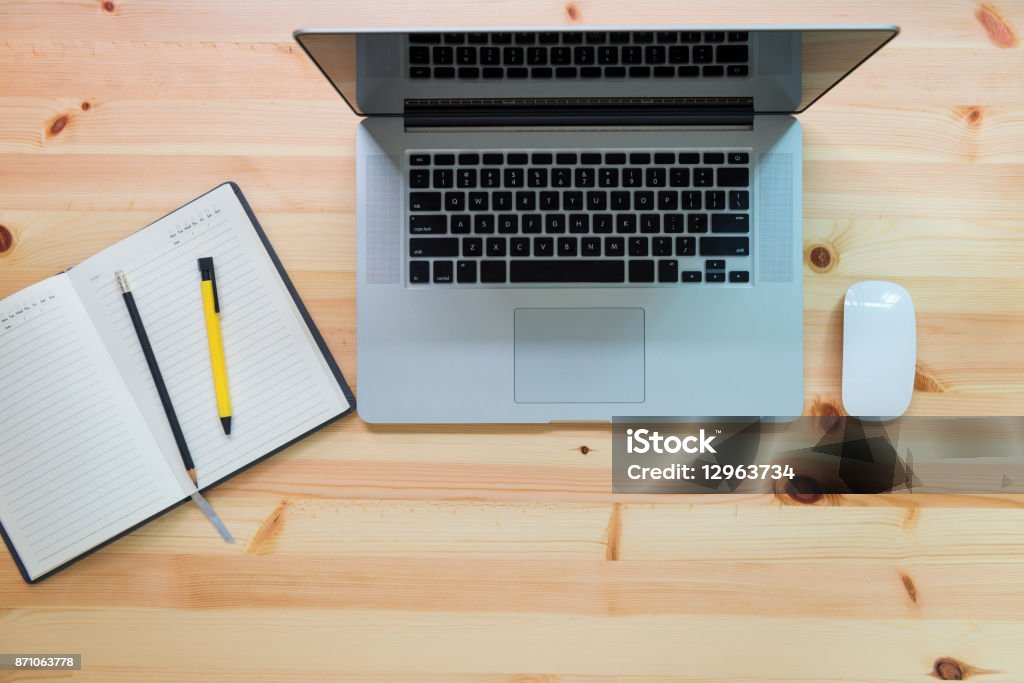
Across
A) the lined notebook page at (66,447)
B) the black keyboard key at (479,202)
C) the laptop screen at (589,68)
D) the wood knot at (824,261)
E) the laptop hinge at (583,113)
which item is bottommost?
the lined notebook page at (66,447)

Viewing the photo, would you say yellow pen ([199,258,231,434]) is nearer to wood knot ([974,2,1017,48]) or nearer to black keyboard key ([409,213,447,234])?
black keyboard key ([409,213,447,234])

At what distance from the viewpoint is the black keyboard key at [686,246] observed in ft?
2.41

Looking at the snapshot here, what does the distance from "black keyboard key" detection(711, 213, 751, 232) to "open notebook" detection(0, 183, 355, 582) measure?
46 centimetres

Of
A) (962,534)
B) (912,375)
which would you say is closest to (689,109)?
(912,375)

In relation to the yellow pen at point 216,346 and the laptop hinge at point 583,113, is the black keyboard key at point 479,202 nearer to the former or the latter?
the laptop hinge at point 583,113

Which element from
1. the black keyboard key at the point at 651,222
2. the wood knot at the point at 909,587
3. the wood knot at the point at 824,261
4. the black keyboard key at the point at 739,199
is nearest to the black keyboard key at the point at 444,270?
the black keyboard key at the point at 651,222

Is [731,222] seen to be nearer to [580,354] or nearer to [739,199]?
[739,199]

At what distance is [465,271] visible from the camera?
74 cm

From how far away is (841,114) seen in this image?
30.5 inches

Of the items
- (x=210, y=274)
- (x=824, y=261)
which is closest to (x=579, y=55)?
(x=824, y=261)

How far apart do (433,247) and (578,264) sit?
163mm

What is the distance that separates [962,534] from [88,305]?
1.04m

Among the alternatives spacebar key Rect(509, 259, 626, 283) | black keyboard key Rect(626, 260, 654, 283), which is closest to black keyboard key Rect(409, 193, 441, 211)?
spacebar key Rect(509, 259, 626, 283)

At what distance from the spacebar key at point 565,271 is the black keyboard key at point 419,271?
0.09m
